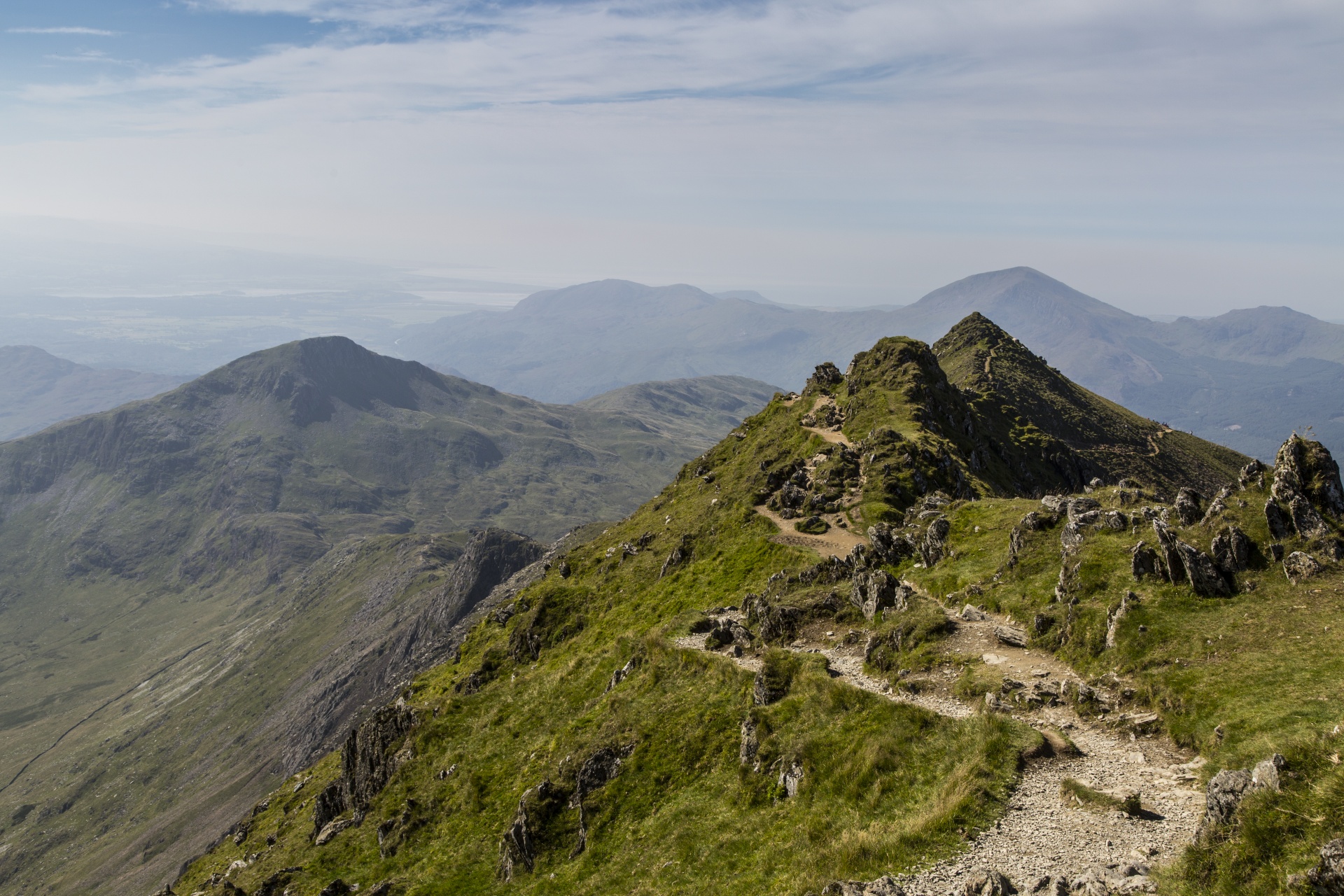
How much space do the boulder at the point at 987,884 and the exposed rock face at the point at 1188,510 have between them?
2482 centimetres

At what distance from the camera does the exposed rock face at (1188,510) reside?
1447 inches

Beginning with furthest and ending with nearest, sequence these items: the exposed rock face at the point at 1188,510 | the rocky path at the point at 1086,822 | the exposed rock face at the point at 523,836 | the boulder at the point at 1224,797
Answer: the exposed rock face at the point at 523,836 < the exposed rock face at the point at 1188,510 < the rocky path at the point at 1086,822 < the boulder at the point at 1224,797

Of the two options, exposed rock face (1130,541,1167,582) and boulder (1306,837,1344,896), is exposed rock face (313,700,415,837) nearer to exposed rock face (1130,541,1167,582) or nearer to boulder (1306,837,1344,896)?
exposed rock face (1130,541,1167,582)

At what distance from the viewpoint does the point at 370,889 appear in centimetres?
4441

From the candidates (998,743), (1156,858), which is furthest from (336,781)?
(1156,858)

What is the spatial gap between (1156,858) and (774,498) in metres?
60.3

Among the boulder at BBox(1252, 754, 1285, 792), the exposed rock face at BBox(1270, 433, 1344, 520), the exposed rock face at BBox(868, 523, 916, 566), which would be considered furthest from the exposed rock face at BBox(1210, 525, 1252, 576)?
the exposed rock face at BBox(868, 523, 916, 566)

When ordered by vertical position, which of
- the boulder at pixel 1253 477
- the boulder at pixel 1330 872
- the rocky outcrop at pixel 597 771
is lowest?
the rocky outcrop at pixel 597 771

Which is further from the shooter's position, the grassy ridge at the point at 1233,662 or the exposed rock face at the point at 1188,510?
the exposed rock face at the point at 1188,510

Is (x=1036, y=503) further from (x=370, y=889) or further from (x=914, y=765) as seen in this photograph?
(x=370, y=889)

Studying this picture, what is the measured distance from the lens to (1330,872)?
642 inches

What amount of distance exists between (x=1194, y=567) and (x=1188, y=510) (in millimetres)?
6306

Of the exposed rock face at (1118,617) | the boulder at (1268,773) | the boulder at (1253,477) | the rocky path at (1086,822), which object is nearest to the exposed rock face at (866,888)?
the rocky path at (1086,822)

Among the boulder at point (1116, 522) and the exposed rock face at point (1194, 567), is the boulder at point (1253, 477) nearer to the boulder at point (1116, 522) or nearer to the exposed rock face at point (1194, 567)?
the exposed rock face at point (1194, 567)
